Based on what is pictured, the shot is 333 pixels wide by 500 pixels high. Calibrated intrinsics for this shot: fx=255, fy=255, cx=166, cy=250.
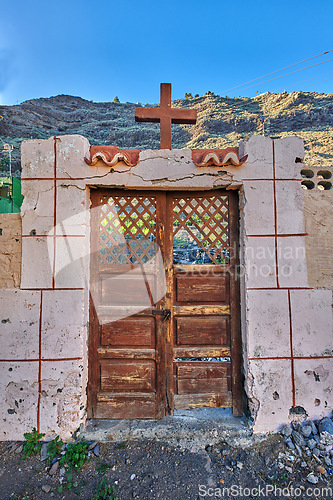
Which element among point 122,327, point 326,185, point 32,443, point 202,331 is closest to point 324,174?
point 326,185

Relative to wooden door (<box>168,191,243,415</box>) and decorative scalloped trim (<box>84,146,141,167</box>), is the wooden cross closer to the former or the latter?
decorative scalloped trim (<box>84,146,141,167</box>)

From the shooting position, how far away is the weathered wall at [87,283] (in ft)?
8.79

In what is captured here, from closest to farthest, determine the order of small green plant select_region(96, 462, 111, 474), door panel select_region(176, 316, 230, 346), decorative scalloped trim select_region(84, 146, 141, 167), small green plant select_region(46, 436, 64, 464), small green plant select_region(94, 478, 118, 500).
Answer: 1. small green plant select_region(94, 478, 118, 500)
2. small green plant select_region(96, 462, 111, 474)
3. small green plant select_region(46, 436, 64, 464)
4. decorative scalloped trim select_region(84, 146, 141, 167)
5. door panel select_region(176, 316, 230, 346)

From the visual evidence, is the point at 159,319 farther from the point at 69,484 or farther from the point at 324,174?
the point at 324,174

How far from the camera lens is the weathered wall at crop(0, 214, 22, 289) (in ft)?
9.02

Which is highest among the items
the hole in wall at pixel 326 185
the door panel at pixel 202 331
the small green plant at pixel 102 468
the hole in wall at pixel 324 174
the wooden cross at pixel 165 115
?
the wooden cross at pixel 165 115

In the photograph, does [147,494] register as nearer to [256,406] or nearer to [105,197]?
[256,406]

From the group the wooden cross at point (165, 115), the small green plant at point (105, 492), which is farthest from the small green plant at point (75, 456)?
the wooden cross at point (165, 115)

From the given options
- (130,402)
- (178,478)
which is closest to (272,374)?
(178,478)

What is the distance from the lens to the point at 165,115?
2.99m

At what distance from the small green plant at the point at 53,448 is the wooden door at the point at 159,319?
0.39m

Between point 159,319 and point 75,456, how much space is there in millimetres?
1485

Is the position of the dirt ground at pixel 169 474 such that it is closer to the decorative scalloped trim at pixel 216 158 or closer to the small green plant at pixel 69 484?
the small green plant at pixel 69 484

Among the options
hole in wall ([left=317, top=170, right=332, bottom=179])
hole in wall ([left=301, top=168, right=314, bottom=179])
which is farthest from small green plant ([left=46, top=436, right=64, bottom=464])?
hole in wall ([left=317, top=170, right=332, bottom=179])
